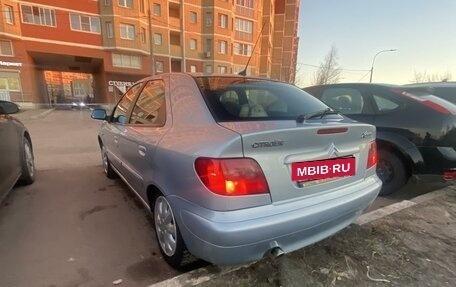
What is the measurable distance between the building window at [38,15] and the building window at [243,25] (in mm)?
21269

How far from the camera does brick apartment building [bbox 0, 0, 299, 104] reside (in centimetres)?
2392

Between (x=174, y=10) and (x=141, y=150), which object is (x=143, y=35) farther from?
(x=141, y=150)

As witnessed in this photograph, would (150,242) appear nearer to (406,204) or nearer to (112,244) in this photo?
(112,244)

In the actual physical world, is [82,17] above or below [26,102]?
above

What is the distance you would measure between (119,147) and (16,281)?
169 cm

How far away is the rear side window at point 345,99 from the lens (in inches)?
163

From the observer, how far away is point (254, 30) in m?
38.9

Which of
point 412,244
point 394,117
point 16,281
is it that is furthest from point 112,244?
point 394,117

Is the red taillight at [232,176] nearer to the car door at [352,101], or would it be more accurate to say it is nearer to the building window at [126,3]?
the car door at [352,101]

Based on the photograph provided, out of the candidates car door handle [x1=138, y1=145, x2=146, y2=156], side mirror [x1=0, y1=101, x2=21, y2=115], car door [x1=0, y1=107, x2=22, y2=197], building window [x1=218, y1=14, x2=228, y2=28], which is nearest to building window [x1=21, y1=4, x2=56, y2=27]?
building window [x1=218, y1=14, x2=228, y2=28]

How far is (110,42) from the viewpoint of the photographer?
2697 centimetres

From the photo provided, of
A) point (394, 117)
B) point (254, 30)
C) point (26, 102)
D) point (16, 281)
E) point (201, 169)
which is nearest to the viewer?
point (201, 169)

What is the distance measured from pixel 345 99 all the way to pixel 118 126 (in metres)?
3.46

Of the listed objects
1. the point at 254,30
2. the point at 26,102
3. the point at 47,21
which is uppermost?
the point at 254,30
